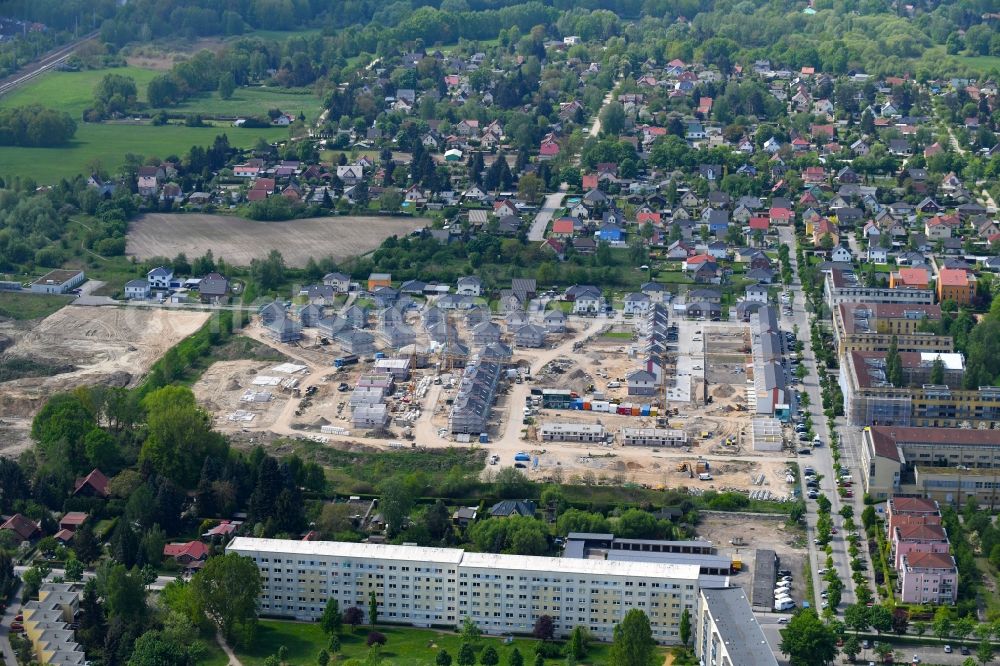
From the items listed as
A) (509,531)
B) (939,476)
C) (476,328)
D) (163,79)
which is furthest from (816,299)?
(163,79)

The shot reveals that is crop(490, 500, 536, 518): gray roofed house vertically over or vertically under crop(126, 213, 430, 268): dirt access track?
under

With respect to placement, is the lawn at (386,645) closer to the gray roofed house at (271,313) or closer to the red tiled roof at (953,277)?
the gray roofed house at (271,313)

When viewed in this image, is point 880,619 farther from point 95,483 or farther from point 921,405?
point 95,483

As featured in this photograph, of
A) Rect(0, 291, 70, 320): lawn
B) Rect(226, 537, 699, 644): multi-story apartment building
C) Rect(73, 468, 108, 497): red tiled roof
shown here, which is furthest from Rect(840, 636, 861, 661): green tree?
Rect(0, 291, 70, 320): lawn

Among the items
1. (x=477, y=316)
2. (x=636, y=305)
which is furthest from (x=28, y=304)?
(x=636, y=305)

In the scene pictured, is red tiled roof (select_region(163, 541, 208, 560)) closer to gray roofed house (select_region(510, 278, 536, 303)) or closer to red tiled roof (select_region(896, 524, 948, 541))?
red tiled roof (select_region(896, 524, 948, 541))

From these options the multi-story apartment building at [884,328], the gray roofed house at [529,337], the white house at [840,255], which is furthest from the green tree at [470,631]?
the white house at [840,255]
